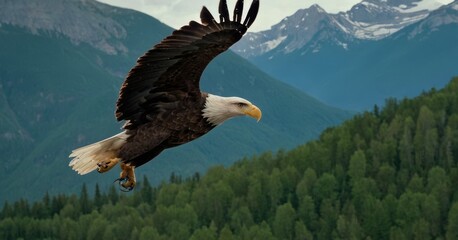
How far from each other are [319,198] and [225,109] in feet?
402

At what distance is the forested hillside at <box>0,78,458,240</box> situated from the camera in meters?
118

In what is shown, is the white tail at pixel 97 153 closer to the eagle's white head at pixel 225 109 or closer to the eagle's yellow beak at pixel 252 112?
the eagle's white head at pixel 225 109

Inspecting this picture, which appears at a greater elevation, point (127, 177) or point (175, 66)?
point (175, 66)

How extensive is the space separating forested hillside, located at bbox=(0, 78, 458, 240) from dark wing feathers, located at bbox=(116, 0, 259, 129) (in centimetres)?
9788

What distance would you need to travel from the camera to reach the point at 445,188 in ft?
402

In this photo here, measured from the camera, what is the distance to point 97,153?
12531 millimetres

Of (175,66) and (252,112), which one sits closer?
(252,112)

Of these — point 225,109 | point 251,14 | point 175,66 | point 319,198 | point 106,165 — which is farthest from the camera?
point 319,198

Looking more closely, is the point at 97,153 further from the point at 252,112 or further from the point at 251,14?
the point at 251,14

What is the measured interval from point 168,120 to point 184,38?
1390 mm

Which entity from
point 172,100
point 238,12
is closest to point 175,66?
point 172,100

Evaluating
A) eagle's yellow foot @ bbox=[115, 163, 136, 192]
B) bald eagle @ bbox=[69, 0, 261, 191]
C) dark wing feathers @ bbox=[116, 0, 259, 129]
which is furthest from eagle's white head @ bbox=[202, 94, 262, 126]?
eagle's yellow foot @ bbox=[115, 163, 136, 192]

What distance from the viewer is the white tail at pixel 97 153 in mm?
12344

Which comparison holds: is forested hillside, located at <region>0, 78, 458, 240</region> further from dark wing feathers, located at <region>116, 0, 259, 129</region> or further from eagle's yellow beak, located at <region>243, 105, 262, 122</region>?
eagle's yellow beak, located at <region>243, 105, 262, 122</region>
